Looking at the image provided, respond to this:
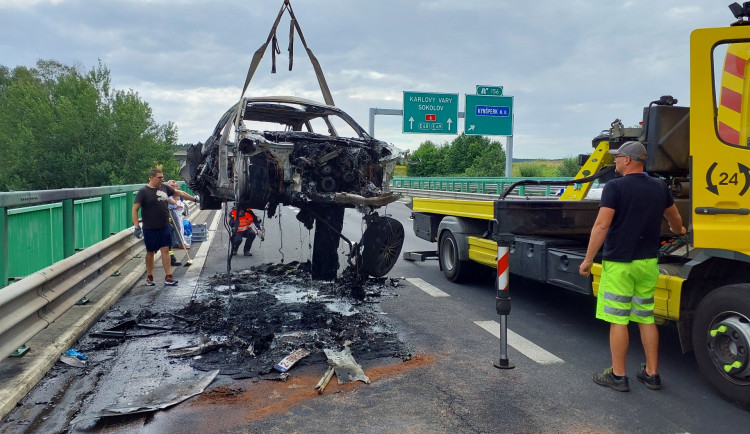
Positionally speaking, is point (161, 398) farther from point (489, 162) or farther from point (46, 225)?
point (489, 162)

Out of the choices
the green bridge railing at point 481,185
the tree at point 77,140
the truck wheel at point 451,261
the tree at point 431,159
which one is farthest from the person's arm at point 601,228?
the tree at point 431,159

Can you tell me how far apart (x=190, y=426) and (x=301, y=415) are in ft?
2.25

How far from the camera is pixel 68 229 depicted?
270 inches

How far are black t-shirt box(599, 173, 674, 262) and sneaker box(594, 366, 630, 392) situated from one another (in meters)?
0.86

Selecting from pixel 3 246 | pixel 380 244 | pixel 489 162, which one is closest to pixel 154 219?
pixel 3 246

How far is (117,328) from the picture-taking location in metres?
5.95

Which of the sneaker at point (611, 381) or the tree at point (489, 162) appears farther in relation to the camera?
the tree at point (489, 162)

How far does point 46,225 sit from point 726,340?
20.5 ft

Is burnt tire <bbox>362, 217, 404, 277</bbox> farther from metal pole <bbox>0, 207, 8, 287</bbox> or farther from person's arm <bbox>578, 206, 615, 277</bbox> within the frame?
metal pole <bbox>0, 207, 8, 287</bbox>

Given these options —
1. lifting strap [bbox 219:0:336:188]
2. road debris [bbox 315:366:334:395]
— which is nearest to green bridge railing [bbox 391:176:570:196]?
lifting strap [bbox 219:0:336:188]

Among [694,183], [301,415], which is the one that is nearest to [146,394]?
[301,415]

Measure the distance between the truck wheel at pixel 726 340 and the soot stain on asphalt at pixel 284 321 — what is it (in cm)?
227

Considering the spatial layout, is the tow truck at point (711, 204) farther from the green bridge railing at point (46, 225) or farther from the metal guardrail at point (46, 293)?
the green bridge railing at point (46, 225)

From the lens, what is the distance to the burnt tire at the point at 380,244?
674cm
